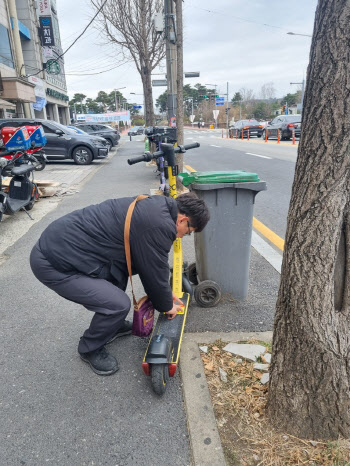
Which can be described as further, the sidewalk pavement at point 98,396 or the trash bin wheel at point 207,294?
the trash bin wheel at point 207,294

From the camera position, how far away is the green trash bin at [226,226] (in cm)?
301

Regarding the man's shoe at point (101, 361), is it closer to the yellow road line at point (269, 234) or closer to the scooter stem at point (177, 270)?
the scooter stem at point (177, 270)

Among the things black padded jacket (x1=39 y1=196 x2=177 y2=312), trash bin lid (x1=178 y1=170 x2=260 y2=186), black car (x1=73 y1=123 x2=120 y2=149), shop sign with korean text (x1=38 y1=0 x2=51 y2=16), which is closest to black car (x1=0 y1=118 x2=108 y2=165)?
black car (x1=73 y1=123 x2=120 y2=149)

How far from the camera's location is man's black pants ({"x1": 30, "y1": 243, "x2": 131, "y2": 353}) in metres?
2.28

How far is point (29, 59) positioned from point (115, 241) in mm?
31079

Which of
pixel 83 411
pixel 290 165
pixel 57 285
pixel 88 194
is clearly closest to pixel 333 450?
pixel 83 411

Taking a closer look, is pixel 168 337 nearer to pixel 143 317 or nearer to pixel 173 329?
pixel 173 329

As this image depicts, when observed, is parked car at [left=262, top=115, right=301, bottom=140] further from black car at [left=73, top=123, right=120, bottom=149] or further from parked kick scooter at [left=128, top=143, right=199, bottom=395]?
parked kick scooter at [left=128, top=143, right=199, bottom=395]

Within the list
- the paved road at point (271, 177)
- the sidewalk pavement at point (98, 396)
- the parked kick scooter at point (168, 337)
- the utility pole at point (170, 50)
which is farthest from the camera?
the utility pole at point (170, 50)

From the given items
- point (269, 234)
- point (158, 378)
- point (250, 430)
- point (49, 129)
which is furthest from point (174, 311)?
point (49, 129)

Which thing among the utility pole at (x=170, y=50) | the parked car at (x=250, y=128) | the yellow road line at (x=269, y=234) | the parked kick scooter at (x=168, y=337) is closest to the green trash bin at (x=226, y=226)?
the parked kick scooter at (x=168, y=337)

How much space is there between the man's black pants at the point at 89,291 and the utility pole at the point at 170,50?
8.44m

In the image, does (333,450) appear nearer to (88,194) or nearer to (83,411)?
(83,411)

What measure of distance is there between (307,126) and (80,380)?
2.11 meters
